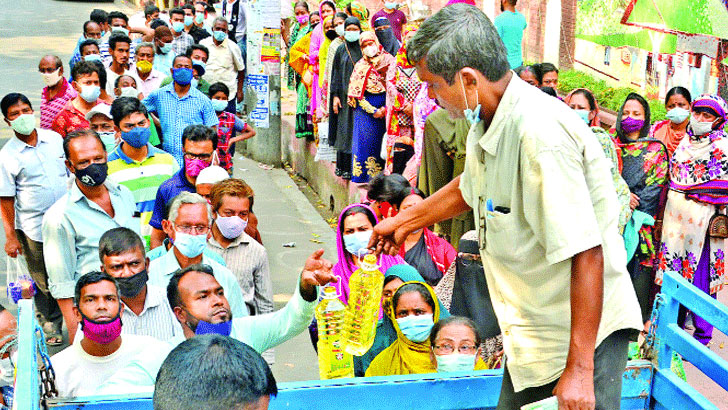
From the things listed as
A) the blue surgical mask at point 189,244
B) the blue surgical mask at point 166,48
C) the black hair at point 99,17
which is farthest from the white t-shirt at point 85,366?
the black hair at point 99,17

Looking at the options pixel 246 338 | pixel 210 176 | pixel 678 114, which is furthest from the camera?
pixel 678 114

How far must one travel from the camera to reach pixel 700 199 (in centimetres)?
589

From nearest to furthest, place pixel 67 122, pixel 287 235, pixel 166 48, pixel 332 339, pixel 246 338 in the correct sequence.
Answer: pixel 332 339, pixel 246 338, pixel 67 122, pixel 287 235, pixel 166 48

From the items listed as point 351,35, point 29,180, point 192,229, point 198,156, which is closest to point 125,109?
point 198,156

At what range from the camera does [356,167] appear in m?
8.89

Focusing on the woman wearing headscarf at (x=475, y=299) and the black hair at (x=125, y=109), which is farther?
the black hair at (x=125, y=109)

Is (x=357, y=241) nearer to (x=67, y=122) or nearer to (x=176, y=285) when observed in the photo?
(x=176, y=285)

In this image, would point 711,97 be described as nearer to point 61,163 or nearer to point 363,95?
point 363,95

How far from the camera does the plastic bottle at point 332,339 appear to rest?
11.6 feet

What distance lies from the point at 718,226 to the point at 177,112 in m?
4.25

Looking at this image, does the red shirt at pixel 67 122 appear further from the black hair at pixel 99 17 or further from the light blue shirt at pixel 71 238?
the black hair at pixel 99 17

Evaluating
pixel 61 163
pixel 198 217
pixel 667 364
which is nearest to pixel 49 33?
pixel 61 163

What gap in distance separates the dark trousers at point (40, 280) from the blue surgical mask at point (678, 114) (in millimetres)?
4452

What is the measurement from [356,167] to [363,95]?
29.2 inches
